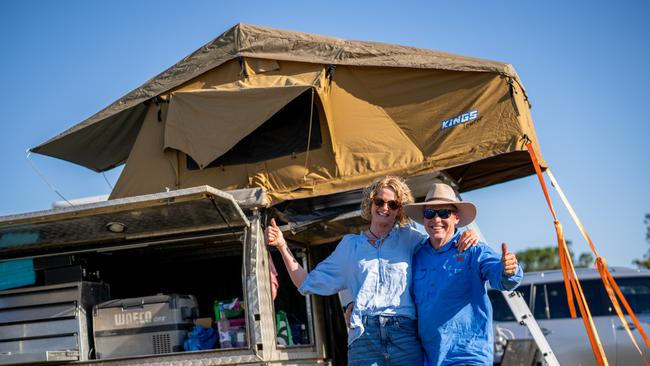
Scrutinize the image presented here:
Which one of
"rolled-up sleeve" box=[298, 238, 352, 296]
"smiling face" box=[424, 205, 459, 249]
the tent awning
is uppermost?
the tent awning

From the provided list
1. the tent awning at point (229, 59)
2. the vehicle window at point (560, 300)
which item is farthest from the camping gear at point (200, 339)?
the vehicle window at point (560, 300)

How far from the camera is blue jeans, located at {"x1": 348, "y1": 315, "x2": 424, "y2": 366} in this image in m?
3.72

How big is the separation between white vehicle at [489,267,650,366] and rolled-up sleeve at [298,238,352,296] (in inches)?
223

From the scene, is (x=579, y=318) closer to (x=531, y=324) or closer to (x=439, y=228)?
(x=531, y=324)

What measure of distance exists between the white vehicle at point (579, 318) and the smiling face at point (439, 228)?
217 inches

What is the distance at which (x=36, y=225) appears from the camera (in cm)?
605

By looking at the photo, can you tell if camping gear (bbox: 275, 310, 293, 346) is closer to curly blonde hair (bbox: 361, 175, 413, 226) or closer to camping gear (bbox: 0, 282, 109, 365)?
camping gear (bbox: 0, 282, 109, 365)

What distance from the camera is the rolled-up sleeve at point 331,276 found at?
4.12 m

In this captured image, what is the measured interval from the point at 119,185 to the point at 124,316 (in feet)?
5.66

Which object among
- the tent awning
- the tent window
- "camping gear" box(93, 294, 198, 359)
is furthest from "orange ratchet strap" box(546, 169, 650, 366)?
"camping gear" box(93, 294, 198, 359)

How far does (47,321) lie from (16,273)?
60cm

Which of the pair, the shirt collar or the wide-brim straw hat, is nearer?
the shirt collar

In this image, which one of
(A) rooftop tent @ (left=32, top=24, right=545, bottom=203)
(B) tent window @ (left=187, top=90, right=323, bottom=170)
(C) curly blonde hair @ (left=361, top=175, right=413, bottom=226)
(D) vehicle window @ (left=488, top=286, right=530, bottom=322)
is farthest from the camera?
(D) vehicle window @ (left=488, top=286, right=530, bottom=322)

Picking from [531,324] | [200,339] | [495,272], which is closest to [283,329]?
[200,339]
